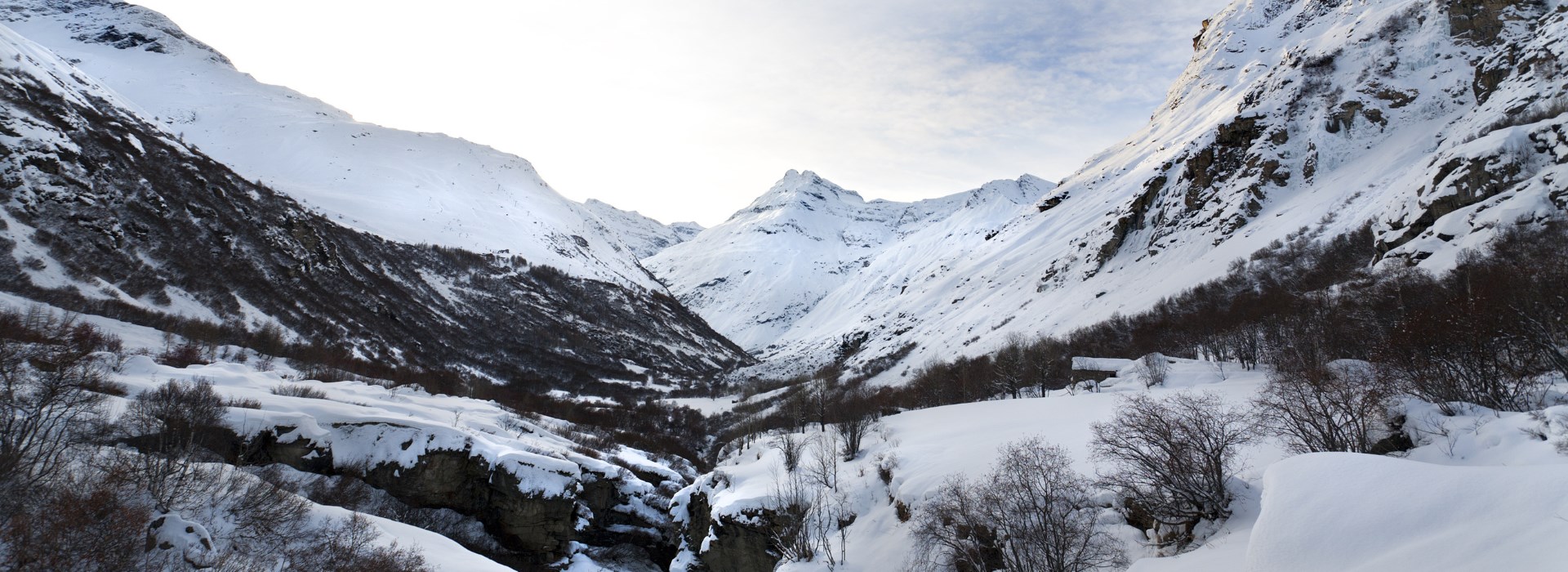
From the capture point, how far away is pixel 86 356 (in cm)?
2422

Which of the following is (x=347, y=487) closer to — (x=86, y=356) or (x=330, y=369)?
(x=86, y=356)

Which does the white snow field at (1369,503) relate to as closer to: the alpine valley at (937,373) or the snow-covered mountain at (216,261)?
the alpine valley at (937,373)

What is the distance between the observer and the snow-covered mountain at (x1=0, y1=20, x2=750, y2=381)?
44.3m

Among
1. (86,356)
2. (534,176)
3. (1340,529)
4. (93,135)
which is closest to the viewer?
(1340,529)

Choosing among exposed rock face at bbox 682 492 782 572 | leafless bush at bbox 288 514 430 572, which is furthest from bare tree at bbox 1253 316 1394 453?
leafless bush at bbox 288 514 430 572

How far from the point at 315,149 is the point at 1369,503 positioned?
164 meters

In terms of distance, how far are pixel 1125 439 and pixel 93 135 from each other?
88.7 meters

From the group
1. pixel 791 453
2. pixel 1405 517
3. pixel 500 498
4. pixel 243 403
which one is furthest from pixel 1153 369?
pixel 243 403

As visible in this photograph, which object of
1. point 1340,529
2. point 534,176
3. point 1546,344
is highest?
point 534,176

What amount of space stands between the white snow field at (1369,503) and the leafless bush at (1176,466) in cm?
52

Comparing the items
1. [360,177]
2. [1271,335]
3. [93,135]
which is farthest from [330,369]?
[360,177]

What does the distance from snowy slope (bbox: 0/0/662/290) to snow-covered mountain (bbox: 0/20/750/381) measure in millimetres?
16189

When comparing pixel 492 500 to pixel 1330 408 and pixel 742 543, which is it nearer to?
pixel 742 543

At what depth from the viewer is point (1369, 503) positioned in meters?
8.02
